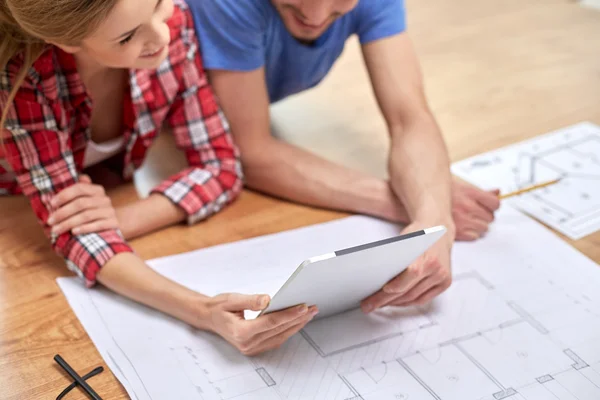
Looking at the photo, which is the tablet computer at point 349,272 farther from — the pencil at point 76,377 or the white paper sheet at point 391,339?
the pencil at point 76,377

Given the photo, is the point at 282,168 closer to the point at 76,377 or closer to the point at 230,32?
the point at 230,32

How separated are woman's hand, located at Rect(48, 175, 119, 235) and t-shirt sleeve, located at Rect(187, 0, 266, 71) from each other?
26 centimetres

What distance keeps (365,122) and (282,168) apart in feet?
1.01

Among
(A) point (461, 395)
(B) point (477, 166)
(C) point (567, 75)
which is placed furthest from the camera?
(C) point (567, 75)

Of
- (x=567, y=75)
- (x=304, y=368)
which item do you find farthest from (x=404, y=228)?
(x=567, y=75)

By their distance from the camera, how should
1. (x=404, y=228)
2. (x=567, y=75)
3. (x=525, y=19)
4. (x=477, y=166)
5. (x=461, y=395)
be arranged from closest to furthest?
(x=461, y=395)
(x=404, y=228)
(x=477, y=166)
(x=567, y=75)
(x=525, y=19)

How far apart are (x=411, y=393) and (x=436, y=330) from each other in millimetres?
117

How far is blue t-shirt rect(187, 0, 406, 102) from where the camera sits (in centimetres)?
107

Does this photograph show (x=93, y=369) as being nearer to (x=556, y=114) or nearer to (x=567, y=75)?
(x=556, y=114)

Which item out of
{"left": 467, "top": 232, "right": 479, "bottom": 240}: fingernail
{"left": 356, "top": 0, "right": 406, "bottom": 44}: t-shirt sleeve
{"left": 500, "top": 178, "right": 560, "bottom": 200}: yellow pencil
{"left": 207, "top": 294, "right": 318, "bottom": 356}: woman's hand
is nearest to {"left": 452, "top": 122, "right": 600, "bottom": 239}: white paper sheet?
{"left": 500, "top": 178, "right": 560, "bottom": 200}: yellow pencil

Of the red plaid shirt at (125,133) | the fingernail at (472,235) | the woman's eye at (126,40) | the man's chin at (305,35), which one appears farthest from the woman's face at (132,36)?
the fingernail at (472,235)

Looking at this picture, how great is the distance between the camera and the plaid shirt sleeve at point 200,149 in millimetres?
1073

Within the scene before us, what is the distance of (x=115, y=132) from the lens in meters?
1.12

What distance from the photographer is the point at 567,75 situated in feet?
5.05
